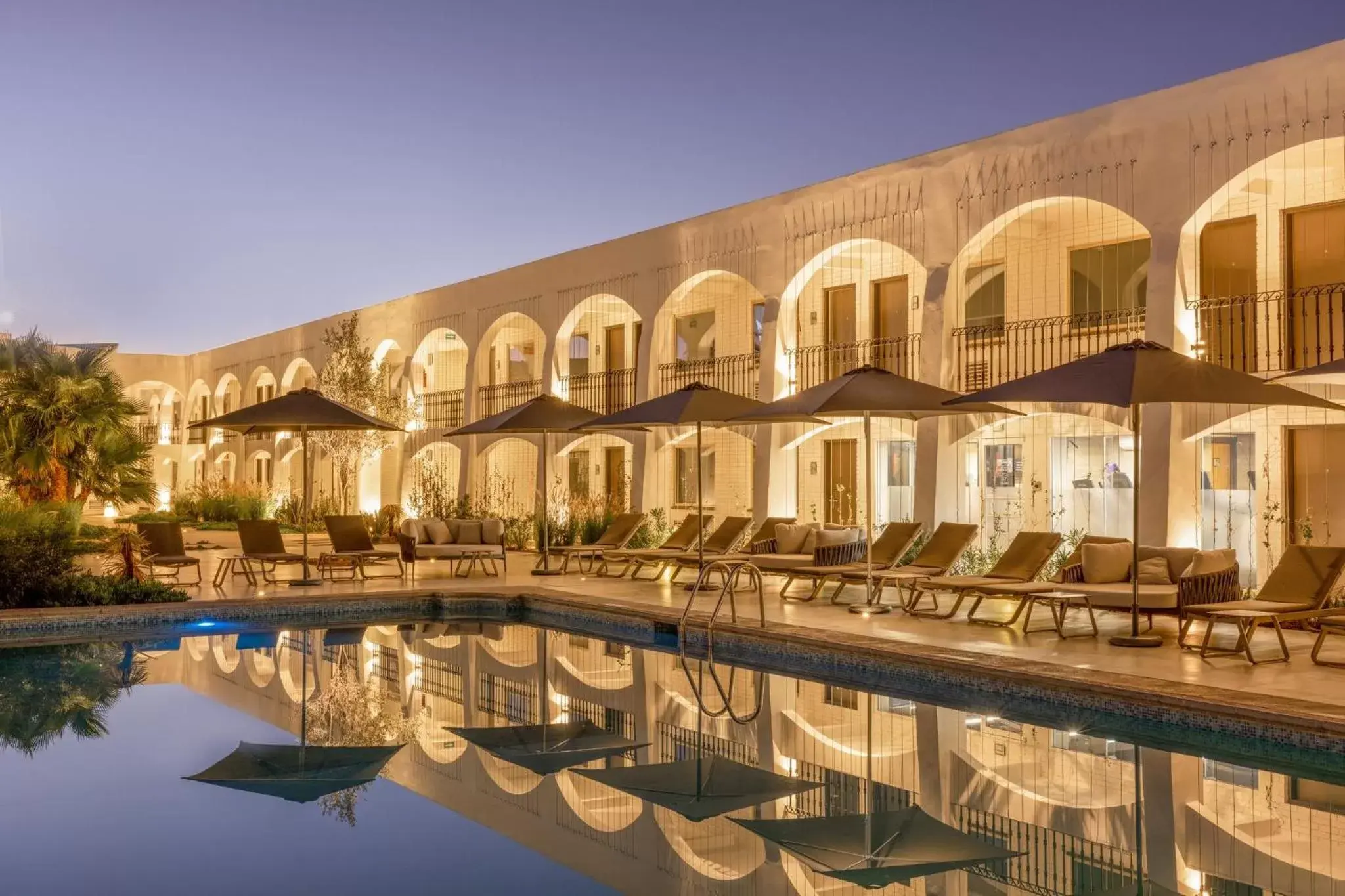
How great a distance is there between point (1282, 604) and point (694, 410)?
664 cm

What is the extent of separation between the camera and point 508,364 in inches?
1108

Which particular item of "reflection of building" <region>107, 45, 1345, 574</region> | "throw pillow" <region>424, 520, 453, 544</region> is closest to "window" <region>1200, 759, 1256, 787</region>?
"reflection of building" <region>107, 45, 1345, 574</region>

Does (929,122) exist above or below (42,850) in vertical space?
above

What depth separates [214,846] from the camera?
5719mm

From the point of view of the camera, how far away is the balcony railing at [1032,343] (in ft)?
51.4

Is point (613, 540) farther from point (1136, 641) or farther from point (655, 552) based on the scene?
point (1136, 641)

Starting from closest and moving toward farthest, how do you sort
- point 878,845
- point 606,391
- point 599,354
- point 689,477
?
point 878,845
point 689,477
point 606,391
point 599,354

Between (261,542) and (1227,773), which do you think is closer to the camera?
(1227,773)

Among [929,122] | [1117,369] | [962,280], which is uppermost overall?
[929,122]

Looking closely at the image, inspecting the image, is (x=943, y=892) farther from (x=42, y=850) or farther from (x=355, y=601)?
(x=355, y=601)

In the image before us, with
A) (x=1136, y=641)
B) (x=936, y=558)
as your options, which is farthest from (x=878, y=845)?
(x=936, y=558)

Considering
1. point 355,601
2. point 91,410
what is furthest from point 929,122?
point 355,601

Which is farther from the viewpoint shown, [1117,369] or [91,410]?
[91,410]

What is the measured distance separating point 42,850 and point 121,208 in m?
40.0
